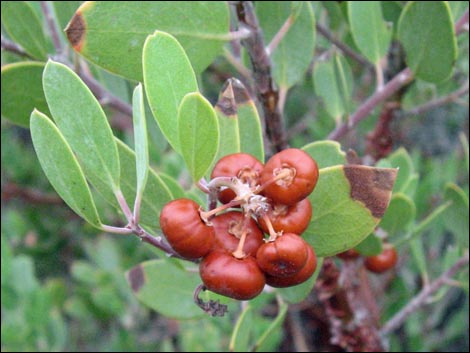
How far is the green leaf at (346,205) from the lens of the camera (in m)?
0.78

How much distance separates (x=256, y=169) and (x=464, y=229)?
2.27ft

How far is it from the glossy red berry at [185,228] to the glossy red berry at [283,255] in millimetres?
69

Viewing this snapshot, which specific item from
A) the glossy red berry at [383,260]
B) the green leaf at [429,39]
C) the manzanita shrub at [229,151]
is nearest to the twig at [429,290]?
the manzanita shrub at [229,151]

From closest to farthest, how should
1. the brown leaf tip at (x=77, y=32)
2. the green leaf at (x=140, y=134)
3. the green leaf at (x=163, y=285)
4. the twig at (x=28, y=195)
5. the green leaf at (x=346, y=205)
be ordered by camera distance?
the green leaf at (x=140, y=134) < the green leaf at (x=346, y=205) < the brown leaf tip at (x=77, y=32) < the green leaf at (x=163, y=285) < the twig at (x=28, y=195)

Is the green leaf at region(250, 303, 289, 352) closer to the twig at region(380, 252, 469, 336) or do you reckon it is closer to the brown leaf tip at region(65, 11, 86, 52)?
the twig at region(380, 252, 469, 336)

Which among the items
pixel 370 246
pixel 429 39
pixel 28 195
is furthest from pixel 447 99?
pixel 28 195

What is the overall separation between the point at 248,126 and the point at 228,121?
7 cm

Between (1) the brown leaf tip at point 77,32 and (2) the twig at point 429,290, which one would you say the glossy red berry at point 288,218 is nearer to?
(1) the brown leaf tip at point 77,32

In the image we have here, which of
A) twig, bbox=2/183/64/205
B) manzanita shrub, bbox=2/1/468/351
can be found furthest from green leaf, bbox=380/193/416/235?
twig, bbox=2/183/64/205

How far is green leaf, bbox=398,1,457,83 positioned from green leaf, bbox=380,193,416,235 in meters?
0.24

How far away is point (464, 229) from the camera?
129cm

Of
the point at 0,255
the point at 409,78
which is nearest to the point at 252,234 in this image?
the point at 409,78

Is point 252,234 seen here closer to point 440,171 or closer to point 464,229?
point 464,229

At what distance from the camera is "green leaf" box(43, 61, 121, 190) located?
2.34ft
